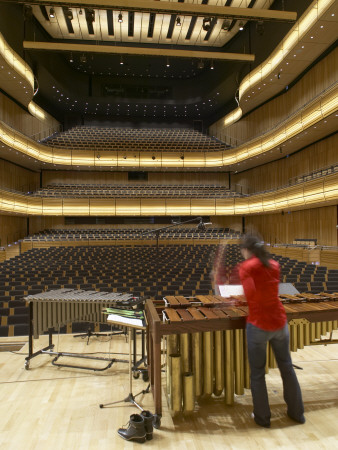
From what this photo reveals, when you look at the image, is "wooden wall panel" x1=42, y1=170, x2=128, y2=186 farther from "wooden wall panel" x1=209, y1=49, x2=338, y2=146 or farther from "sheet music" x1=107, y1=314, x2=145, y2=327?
"sheet music" x1=107, y1=314, x2=145, y2=327

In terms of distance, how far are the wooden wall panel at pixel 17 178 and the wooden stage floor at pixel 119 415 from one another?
13948 mm

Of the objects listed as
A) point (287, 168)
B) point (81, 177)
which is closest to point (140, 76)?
point (81, 177)

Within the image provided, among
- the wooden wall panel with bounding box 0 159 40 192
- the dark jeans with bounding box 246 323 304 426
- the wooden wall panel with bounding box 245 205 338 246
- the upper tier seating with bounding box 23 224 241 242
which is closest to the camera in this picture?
the dark jeans with bounding box 246 323 304 426

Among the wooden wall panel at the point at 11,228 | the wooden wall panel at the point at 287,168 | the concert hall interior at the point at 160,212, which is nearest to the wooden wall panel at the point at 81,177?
the concert hall interior at the point at 160,212

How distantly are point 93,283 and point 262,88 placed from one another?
1230cm

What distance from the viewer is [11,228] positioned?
51.2 ft

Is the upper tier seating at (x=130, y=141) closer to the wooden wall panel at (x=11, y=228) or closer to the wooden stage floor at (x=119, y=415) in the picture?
the wooden wall panel at (x=11, y=228)

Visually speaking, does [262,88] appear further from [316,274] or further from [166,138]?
[316,274]

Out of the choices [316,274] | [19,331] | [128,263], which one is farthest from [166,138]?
[19,331]

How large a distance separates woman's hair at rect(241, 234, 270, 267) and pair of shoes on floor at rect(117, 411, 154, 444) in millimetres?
1245

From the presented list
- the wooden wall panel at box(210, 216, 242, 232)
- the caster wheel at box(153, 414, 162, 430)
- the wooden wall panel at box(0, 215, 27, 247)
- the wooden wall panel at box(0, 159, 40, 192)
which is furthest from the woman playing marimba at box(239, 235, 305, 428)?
the wooden wall panel at box(210, 216, 242, 232)

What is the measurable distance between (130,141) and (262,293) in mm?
17183

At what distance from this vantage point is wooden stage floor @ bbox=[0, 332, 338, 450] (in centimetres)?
198

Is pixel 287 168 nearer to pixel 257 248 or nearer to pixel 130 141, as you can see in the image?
pixel 130 141
